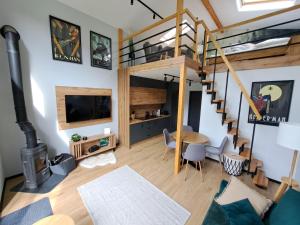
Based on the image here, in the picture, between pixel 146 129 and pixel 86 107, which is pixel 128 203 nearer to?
pixel 86 107

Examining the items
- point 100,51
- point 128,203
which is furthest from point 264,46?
point 128,203

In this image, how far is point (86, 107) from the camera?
323 cm

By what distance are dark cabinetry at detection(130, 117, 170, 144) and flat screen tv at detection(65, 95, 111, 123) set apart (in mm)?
917

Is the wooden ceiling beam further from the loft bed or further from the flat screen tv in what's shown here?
the flat screen tv

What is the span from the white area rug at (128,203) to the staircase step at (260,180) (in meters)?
1.54

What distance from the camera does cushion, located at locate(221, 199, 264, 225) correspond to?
1040mm

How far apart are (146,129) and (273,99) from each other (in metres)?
3.31

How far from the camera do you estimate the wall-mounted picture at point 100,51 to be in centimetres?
329

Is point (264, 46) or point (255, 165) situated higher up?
point (264, 46)

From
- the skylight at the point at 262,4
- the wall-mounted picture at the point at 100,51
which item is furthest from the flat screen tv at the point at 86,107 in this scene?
the skylight at the point at 262,4

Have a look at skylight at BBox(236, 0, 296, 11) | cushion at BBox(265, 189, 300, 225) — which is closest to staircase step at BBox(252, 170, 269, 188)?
cushion at BBox(265, 189, 300, 225)

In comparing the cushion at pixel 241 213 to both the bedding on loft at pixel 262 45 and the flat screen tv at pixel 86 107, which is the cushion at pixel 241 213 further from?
the flat screen tv at pixel 86 107

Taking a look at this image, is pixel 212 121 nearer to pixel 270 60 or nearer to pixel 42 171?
pixel 270 60

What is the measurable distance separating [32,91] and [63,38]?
1269 mm
